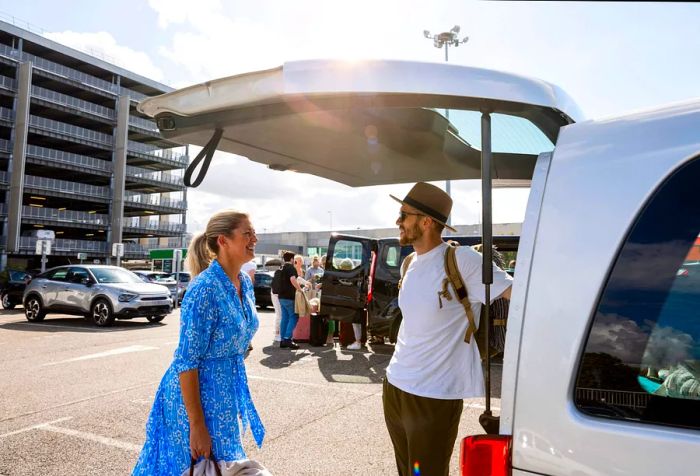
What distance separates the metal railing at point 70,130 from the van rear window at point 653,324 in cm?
5267

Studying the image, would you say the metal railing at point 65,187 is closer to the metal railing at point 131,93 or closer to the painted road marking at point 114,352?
the metal railing at point 131,93

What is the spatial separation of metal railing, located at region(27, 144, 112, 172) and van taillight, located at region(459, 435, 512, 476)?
52282mm

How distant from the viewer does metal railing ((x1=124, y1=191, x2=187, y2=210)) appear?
178ft

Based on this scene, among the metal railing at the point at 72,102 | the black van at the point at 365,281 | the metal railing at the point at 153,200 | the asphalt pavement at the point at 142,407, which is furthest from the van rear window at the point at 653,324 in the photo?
the metal railing at the point at 153,200

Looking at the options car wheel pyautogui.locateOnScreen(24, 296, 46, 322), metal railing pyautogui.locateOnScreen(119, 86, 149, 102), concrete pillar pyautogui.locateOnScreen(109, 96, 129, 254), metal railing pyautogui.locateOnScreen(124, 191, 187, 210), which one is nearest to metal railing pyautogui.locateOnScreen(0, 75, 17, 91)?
concrete pillar pyautogui.locateOnScreen(109, 96, 129, 254)

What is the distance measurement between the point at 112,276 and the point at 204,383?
1313 cm

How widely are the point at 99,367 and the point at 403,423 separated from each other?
21.7 feet

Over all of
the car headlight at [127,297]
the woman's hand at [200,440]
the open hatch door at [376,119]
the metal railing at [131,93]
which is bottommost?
the car headlight at [127,297]

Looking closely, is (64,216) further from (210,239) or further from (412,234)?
(412,234)

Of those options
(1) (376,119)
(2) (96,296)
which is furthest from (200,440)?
(2) (96,296)

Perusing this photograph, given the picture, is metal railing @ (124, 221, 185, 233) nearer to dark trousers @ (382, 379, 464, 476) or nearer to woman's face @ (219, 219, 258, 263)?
woman's face @ (219, 219, 258, 263)

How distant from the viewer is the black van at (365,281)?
29.3 ft

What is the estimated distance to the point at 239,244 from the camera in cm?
243

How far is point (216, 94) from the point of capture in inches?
65.7
